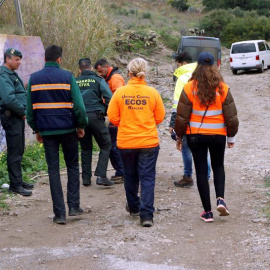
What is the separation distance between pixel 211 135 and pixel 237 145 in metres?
5.55

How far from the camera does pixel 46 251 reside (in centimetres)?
513

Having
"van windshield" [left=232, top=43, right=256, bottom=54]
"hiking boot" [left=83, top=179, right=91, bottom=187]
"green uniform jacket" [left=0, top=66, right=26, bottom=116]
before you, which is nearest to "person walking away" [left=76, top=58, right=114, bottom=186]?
"hiking boot" [left=83, top=179, right=91, bottom=187]

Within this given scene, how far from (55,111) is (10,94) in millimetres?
1271

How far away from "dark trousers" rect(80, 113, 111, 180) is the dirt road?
0.93 ft

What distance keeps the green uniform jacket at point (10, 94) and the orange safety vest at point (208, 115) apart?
2.34 metres

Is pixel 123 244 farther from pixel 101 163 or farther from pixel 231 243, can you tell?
pixel 101 163

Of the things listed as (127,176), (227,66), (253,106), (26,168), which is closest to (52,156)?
(127,176)

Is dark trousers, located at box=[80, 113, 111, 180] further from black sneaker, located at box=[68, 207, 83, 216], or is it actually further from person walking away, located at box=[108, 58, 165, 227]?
person walking away, located at box=[108, 58, 165, 227]

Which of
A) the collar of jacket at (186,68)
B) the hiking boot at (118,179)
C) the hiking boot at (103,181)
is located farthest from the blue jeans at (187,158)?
the hiking boot at (103,181)

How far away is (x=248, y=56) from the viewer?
2711 centimetres

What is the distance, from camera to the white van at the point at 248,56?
1064 inches

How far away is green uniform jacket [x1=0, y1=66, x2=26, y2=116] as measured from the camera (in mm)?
6840

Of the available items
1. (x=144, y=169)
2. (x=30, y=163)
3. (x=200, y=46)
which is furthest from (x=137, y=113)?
(x=200, y=46)

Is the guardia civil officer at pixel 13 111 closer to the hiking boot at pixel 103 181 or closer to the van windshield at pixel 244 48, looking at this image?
the hiking boot at pixel 103 181
